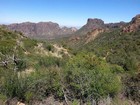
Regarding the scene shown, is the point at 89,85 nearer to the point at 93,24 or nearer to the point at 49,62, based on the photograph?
the point at 49,62

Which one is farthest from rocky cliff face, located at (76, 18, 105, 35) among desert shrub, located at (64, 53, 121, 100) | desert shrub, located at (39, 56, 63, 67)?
desert shrub, located at (64, 53, 121, 100)

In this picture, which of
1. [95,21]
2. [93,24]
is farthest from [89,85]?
[95,21]

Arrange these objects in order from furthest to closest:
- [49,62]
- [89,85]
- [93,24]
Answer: [93,24] < [49,62] < [89,85]

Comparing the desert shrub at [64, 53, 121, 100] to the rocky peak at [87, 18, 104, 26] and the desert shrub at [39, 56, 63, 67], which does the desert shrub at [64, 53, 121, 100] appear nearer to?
the desert shrub at [39, 56, 63, 67]

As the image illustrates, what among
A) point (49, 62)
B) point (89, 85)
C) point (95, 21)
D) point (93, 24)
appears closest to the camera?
point (89, 85)

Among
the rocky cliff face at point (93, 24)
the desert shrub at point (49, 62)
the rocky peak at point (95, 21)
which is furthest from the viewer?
the rocky peak at point (95, 21)

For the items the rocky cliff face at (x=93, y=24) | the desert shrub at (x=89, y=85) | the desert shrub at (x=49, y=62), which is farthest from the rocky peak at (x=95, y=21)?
the desert shrub at (x=89, y=85)

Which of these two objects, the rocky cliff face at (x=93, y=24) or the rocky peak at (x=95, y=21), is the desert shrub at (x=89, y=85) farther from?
the rocky peak at (x=95, y=21)

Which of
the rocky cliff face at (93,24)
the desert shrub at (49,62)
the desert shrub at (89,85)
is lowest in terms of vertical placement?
the rocky cliff face at (93,24)

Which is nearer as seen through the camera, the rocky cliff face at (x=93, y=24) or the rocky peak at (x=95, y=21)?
the rocky cliff face at (x=93, y=24)

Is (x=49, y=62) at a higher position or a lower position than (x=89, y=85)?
lower

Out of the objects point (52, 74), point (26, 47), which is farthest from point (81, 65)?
point (26, 47)

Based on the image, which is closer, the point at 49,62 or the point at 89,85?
the point at 89,85

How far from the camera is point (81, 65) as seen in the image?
20.8m
